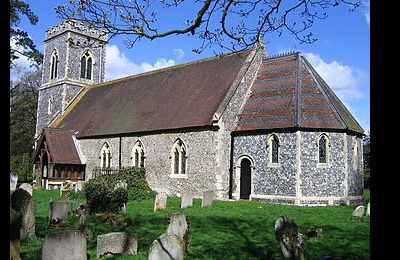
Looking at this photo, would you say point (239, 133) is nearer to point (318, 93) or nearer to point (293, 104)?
point (293, 104)

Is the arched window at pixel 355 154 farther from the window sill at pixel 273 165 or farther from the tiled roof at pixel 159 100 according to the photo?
the tiled roof at pixel 159 100

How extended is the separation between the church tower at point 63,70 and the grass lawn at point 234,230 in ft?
62.8

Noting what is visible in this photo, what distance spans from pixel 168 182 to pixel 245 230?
11.2 metres

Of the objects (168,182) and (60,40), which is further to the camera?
(60,40)

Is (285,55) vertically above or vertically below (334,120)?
above

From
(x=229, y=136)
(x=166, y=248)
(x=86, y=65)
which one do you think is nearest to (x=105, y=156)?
(x=229, y=136)

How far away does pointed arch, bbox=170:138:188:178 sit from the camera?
2120 centimetres

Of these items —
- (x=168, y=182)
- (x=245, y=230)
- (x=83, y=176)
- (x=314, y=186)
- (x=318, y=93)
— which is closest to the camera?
(x=245, y=230)

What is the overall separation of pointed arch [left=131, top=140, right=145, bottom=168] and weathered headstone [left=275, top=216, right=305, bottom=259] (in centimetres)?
1677

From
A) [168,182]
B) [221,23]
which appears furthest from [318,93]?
[221,23]

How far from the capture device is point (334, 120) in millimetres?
19297

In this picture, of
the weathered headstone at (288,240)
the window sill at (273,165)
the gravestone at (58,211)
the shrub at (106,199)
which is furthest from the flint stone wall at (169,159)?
the weathered headstone at (288,240)

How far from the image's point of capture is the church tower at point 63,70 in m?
33.2

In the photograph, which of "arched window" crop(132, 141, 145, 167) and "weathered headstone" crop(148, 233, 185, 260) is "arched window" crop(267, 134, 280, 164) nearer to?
"arched window" crop(132, 141, 145, 167)
